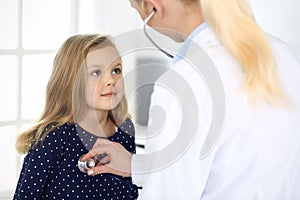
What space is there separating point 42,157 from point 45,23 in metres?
1.05

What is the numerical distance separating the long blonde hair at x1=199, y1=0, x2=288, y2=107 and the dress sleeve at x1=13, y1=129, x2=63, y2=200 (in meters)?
0.73

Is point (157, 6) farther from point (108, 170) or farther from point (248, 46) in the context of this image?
point (108, 170)

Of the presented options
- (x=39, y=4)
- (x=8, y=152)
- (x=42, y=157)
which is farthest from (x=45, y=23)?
(x=42, y=157)

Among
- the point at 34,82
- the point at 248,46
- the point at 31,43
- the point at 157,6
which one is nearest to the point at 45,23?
the point at 31,43

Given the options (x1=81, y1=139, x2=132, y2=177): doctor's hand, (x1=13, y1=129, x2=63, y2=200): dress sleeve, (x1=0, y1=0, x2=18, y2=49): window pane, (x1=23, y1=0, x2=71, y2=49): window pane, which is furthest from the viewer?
(x1=23, y1=0, x2=71, y2=49): window pane

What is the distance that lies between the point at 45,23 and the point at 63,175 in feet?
3.50

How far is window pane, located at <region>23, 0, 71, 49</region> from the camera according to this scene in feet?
8.31

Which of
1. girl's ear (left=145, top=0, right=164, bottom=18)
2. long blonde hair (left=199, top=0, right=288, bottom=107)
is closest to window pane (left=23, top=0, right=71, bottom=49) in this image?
girl's ear (left=145, top=0, right=164, bottom=18)

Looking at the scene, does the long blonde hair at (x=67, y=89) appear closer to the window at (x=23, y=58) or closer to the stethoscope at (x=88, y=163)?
the stethoscope at (x=88, y=163)

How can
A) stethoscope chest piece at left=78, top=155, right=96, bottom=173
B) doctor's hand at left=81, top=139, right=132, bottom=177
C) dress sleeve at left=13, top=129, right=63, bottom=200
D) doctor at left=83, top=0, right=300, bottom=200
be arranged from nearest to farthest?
doctor at left=83, top=0, right=300, bottom=200 < doctor's hand at left=81, top=139, right=132, bottom=177 < stethoscope chest piece at left=78, top=155, right=96, bottom=173 < dress sleeve at left=13, top=129, right=63, bottom=200

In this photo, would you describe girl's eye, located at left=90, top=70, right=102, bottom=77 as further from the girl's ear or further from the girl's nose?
the girl's ear

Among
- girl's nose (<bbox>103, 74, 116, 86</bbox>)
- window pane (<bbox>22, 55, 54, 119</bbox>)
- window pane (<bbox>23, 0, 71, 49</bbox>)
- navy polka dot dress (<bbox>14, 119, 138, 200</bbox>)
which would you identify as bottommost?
window pane (<bbox>22, 55, 54, 119</bbox>)

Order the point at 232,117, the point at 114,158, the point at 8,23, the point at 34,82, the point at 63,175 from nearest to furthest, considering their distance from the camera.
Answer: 1. the point at 232,117
2. the point at 114,158
3. the point at 63,175
4. the point at 8,23
5. the point at 34,82

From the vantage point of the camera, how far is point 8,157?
8.32 feet
